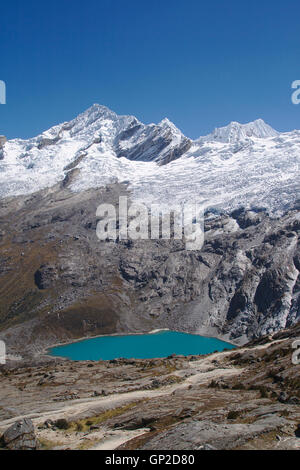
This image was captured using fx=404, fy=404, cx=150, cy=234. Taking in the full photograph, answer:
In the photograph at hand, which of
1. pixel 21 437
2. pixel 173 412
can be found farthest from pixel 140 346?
pixel 21 437

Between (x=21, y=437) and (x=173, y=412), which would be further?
(x=173, y=412)

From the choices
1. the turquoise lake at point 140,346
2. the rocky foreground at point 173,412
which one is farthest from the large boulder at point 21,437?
the turquoise lake at point 140,346

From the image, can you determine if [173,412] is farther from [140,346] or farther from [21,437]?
[140,346]

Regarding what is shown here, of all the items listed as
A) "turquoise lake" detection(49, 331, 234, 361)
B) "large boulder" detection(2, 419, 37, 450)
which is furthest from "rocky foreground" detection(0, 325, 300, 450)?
"turquoise lake" detection(49, 331, 234, 361)

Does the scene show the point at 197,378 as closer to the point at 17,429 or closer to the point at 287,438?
the point at 17,429

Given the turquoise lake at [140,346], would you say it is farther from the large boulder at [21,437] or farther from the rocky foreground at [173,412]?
the large boulder at [21,437]
